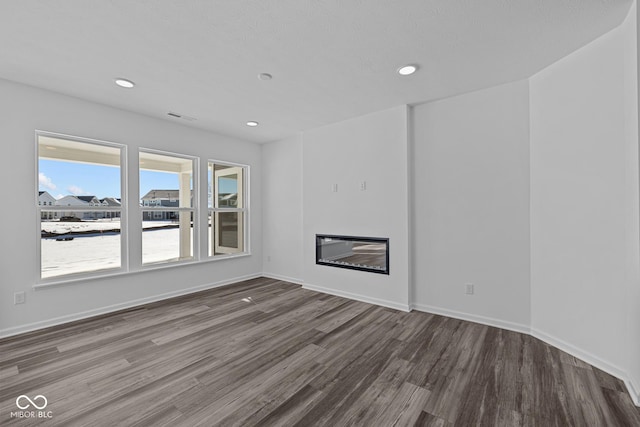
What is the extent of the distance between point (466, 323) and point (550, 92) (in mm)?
2550

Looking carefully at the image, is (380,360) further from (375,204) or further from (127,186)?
(127,186)

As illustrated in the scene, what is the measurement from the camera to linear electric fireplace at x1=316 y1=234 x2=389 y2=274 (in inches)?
149

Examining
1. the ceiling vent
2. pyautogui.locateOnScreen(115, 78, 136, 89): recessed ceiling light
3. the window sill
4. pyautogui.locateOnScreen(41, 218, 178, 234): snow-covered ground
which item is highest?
the ceiling vent

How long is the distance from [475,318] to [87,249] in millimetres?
4894

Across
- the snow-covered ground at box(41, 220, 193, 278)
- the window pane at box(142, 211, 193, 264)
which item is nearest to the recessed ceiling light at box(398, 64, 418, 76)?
the window pane at box(142, 211, 193, 264)

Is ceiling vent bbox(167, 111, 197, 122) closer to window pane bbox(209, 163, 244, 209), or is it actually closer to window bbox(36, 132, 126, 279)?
window bbox(36, 132, 126, 279)

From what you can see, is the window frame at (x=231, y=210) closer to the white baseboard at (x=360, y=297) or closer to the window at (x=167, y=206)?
the window at (x=167, y=206)

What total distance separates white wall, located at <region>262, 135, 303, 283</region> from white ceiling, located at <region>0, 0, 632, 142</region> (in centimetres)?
178

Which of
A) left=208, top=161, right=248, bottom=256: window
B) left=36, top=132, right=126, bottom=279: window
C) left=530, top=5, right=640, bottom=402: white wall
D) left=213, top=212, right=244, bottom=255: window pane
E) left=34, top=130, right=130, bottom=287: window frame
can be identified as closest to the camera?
left=530, top=5, right=640, bottom=402: white wall

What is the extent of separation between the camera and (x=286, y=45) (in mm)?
2275

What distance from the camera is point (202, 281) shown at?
455cm

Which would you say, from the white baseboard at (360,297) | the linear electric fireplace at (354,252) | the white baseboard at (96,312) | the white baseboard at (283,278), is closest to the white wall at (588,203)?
the white baseboard at (360,297)

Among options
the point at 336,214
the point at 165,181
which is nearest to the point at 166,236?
the point at 165,181

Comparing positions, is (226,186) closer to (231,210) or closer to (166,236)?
(231,210)
